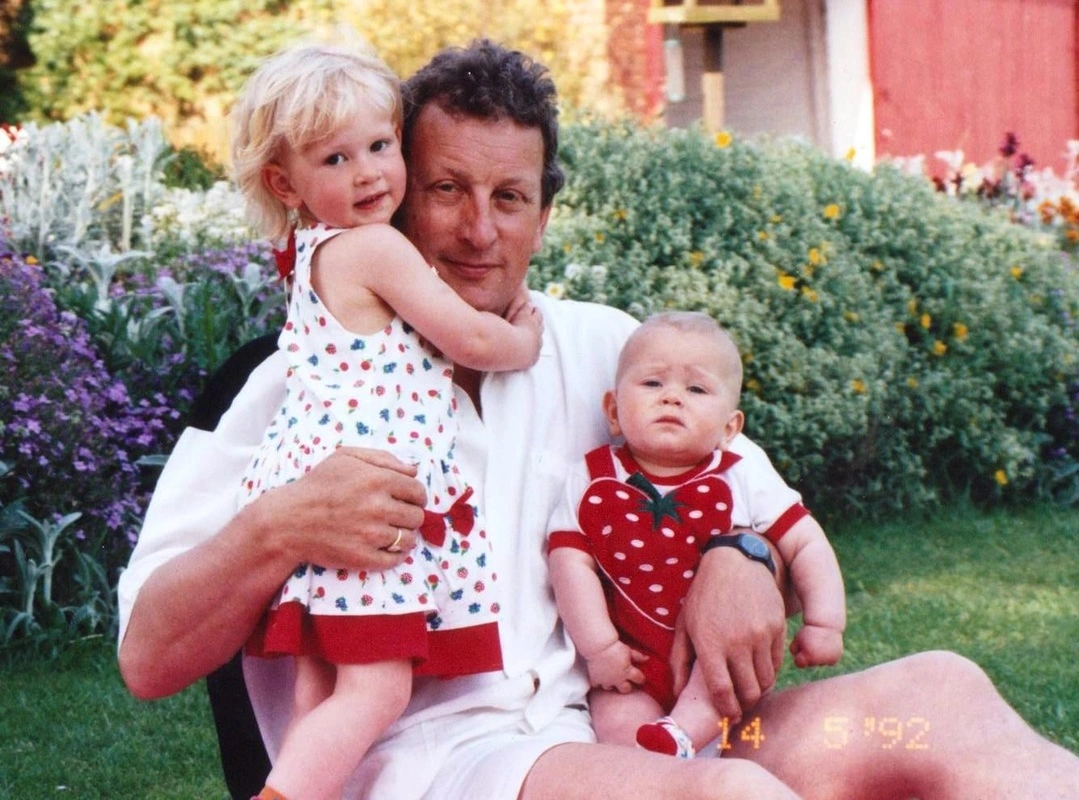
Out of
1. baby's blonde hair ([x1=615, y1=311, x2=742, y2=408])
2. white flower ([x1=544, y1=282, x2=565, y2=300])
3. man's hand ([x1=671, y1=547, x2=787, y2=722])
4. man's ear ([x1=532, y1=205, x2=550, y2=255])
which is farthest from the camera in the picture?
white flower ([x1=544, y1=282, x2=565, y2=300])

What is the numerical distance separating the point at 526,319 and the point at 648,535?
1.40ft

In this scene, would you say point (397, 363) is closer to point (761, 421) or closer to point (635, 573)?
point (635, 573)

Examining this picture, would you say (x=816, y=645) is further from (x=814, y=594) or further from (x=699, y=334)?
(x=699, y=334)

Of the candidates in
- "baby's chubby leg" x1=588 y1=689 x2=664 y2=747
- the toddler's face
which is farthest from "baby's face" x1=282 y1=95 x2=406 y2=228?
"baby's chubby leg" x1=588 y1=689 x2=664 y2=747

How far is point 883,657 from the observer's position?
5.07 meters

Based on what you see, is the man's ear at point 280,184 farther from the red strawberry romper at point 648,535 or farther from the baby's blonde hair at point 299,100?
the red strawberry romper at point 648,535

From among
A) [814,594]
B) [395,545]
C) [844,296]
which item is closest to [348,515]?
[395,545]

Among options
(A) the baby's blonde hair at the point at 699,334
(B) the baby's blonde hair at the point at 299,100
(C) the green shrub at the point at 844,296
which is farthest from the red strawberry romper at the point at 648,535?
(C) the green shrub at the point at 844,296

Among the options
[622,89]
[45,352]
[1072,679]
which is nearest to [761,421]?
[1072,679]

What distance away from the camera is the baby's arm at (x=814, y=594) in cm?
246

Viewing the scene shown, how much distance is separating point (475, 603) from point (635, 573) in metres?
0.26

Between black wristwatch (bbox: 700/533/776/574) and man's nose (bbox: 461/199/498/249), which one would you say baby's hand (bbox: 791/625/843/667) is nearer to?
black wristwatch (bbox: 700/533/776/574)

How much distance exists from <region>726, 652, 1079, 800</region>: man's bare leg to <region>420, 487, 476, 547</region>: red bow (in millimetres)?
533

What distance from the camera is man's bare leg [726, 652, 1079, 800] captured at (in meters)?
2.24
